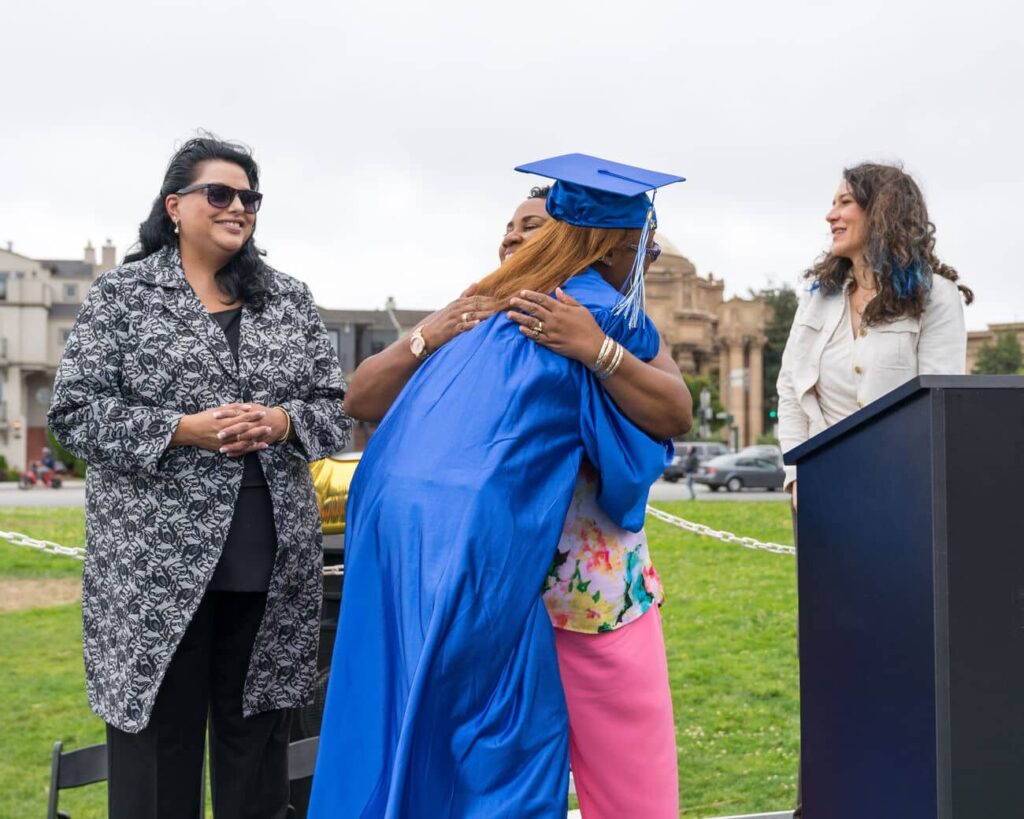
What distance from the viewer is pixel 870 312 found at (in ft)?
11.5

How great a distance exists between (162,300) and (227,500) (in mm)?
550

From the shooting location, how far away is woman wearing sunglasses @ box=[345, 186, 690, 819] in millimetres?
2238

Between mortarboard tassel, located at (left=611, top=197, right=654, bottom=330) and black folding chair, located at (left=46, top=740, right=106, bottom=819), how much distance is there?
1933mm

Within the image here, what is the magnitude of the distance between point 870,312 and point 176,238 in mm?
2069

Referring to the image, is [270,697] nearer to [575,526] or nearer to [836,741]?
[575,526]

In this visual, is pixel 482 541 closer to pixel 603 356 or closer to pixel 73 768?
pixel 603 356

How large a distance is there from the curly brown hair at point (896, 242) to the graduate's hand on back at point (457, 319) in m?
1.61

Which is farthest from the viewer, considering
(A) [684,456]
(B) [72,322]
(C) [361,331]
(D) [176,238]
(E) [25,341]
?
(E) [25,341]

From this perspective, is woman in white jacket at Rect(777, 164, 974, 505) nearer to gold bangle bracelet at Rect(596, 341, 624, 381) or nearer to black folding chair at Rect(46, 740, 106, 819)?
gold bangle bracelet at Rect(596, 341, 624, 381)

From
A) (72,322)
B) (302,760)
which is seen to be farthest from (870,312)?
(72,322)

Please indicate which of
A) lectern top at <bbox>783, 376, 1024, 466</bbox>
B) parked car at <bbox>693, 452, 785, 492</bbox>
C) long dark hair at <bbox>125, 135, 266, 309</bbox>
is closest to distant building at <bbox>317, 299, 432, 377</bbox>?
parked car at <bbox>693, 452, 785, 492</bbox>

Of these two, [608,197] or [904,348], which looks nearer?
[608,197]

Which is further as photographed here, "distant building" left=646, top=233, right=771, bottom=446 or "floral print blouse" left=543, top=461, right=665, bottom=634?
"distant building" left=646, top=233, right=771, bottom=446

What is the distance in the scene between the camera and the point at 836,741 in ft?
7.67
